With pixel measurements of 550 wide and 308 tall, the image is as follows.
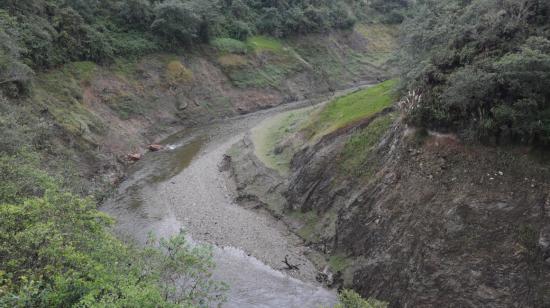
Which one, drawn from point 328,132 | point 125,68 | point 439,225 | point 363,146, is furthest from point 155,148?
point 439,225

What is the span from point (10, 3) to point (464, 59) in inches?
1881

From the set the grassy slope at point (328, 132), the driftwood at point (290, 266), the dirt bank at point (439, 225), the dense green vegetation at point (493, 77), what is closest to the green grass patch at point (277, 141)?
the grassy slope at point (328, 132)

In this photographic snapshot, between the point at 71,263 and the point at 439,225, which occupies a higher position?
the point at 71,263

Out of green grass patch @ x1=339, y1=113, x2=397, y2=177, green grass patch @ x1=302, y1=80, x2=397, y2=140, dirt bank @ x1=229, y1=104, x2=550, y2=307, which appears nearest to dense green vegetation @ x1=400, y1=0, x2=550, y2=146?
dirt bank @ x1=229, y1=104, x2=550, y2=307

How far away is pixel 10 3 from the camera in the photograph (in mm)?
50750

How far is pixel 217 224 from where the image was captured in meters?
37.1

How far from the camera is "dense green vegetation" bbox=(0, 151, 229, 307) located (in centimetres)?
1498

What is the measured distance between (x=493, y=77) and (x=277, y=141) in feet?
94.4

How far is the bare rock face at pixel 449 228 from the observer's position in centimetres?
2241

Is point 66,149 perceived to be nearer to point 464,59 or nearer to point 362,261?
point 362,261

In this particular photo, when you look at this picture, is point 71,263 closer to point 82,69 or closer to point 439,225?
point 439,225

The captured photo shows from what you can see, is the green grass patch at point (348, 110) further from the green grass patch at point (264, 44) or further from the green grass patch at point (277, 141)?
the green grass patch at point (264, 44)

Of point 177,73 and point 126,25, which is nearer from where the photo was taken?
point 177,73

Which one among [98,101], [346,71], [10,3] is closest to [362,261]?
[98,101]
